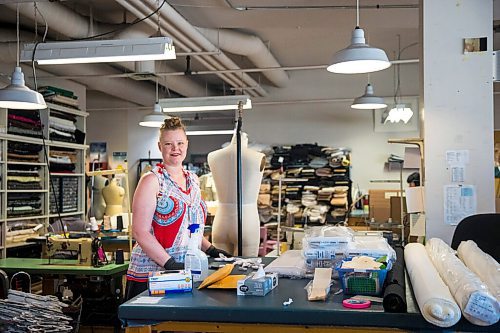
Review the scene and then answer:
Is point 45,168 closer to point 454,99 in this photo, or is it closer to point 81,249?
point 81,249

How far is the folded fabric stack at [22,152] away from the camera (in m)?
7.25

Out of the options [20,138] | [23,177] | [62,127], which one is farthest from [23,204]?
[62,127]

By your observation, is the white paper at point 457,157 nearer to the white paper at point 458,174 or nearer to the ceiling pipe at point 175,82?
the white paper at point 458,174

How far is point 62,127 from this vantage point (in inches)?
330

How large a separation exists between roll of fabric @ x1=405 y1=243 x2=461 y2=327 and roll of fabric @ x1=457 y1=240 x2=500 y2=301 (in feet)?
0.47

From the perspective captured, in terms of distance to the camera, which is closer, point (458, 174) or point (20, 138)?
point (458, 174)

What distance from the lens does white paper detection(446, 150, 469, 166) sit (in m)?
4.21

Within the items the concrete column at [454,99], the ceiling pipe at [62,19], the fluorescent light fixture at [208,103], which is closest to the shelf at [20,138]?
the ceiling pipe at [62,19]

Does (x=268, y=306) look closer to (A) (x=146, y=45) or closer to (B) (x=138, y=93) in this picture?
(A) (x=146, y=45)

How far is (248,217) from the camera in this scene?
15.6ft

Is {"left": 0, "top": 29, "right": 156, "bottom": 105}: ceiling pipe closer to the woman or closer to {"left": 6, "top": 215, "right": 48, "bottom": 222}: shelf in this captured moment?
{"left": 6, "top": 215, "right": 48, "bottom": 222}: shelf

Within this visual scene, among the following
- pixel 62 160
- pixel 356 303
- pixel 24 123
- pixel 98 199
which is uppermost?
pixel 24 123

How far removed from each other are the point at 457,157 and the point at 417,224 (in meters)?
0.58

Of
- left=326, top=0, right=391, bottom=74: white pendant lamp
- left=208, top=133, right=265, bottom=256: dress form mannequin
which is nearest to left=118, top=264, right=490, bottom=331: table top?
left=326, top=0, right=391, bottom=74: white pendant lamp
